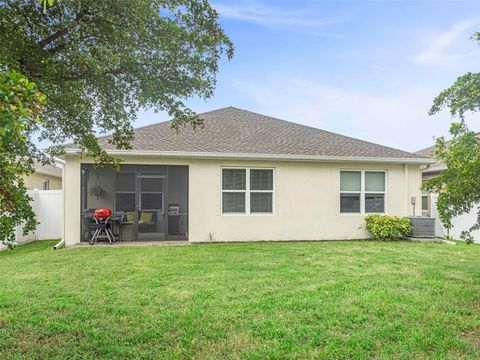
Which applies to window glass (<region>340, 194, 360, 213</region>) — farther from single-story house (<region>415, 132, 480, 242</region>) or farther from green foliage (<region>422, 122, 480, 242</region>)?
A: green foliage (<region>422, 122, 480, 242</region>)

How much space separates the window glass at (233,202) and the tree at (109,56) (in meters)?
→ 6.19

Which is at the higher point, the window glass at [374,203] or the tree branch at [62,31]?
the tree branch at [62,31]

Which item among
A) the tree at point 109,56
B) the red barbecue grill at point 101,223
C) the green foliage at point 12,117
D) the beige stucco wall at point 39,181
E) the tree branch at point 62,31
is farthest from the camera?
the beige stucco wall at point 39,181

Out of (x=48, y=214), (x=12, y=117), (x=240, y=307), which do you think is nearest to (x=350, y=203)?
(x=240, y=307)

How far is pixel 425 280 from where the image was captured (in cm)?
614

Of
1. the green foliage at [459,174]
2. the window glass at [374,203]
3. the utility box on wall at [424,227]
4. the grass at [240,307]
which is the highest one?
the green foliage at [459,174]

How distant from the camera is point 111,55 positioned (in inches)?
168

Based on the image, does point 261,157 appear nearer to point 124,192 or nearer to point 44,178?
point 124,192

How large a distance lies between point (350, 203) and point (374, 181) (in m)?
1.22

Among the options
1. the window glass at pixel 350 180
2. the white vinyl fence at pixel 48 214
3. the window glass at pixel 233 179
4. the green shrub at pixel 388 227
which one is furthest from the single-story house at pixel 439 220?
the white vinyl fence at pixel 48 214

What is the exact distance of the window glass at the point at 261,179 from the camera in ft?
38.4

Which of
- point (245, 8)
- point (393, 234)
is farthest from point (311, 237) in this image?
point (245, 8)

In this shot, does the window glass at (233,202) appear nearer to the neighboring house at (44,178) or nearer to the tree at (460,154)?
the tree at (460,154)

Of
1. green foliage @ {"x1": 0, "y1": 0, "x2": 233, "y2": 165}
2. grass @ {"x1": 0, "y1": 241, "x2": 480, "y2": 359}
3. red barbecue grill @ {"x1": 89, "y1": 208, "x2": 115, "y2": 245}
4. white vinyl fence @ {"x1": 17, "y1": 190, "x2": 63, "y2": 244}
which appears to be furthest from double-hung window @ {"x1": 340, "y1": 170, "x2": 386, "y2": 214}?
white vinyl fence @ {"x1": 17, "y1": 190, "x2": 63, "y2": 244}
